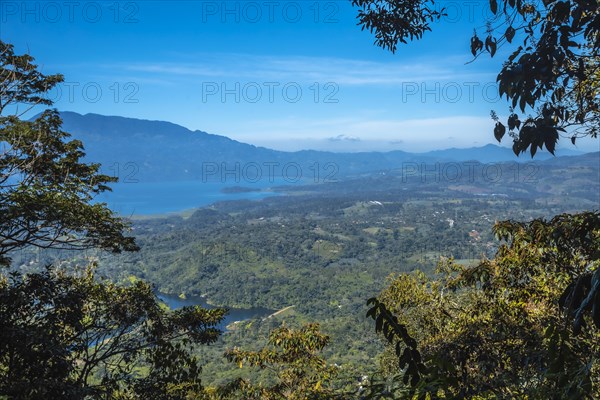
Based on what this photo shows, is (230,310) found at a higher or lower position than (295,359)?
lower

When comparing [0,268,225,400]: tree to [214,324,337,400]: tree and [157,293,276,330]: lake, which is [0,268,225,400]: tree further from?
[157,293,276,330]: lake

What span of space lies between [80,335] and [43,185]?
217 cm

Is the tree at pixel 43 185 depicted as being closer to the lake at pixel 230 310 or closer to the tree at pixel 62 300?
the tree at pixel 62 300

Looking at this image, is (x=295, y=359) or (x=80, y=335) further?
(x=295, y=359)

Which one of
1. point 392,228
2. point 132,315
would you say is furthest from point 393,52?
point 392,228

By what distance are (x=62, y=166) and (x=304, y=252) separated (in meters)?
96.5

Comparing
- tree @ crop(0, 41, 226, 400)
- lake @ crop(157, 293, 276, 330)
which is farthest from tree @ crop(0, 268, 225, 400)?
lake @ crop(157, 293, 276, 330)

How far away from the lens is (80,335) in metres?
5.98

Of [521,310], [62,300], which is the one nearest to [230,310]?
[62,300]

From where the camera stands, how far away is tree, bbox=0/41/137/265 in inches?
210

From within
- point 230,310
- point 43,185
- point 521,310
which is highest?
point 43,185

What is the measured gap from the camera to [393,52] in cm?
366

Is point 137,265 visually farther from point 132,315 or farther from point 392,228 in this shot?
point 132,315

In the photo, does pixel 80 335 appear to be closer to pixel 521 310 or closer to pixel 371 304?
pixel 371 304
